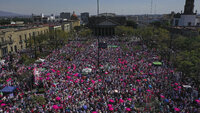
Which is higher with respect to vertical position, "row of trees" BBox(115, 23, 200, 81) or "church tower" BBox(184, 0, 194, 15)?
"church tower" BBox(184, 0, 194, 15)

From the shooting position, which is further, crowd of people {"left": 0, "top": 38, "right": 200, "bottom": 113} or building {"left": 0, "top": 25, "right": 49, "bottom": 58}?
building {"left": 0, "top": 25, "right": 49, "bottom": 58}

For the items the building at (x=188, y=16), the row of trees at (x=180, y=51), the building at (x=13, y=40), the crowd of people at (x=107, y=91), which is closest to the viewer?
the crowd of people at (x=107, y=91)

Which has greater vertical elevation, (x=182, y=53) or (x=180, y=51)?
(x=182, y=53)

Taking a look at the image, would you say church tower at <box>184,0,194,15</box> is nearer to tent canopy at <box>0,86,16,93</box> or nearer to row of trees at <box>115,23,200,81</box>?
row of trees at <box>115,23,200,81</box>

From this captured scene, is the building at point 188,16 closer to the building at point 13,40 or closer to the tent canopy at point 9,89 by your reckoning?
the building at point 13,40

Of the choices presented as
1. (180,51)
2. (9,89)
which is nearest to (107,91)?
(9,89)

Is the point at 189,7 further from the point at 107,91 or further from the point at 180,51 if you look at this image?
the point at 107,91

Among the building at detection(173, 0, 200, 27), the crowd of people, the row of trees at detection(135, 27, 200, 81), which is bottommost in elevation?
the crowd of people

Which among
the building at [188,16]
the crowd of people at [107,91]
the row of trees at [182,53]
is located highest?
the building at [188,16]

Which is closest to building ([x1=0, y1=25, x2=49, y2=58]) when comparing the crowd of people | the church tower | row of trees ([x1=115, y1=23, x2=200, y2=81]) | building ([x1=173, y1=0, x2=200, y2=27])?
the crowd of people

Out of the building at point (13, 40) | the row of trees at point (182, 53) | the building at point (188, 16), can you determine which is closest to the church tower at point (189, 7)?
the building at point (188, 16)

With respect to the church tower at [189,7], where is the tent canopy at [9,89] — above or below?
below
